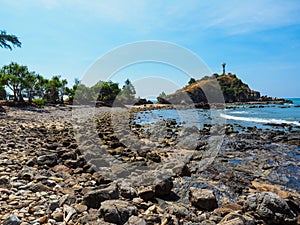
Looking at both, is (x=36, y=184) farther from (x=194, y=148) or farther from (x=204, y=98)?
(x=204, y=98)

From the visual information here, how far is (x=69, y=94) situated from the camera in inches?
2744

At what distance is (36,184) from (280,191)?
6713mm

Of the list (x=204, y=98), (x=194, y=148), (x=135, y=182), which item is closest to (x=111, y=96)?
(x=204, y=98)

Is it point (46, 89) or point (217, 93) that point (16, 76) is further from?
point (217, 93)

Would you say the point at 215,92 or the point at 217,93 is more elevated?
the point at 215,92

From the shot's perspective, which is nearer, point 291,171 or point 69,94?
point 291,171

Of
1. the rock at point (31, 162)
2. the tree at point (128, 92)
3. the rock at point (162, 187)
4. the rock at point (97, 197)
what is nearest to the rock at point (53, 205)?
the rock at point (97, 197)

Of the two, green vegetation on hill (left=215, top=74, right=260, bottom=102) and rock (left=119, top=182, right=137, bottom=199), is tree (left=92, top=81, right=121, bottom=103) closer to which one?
green vegetation on hill (left=215, top=74, right=260, bottom=102)

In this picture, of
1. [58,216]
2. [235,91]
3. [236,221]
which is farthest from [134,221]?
[235,91]

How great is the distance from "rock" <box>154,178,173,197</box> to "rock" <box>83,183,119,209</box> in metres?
1.35

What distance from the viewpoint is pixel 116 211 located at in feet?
13.1

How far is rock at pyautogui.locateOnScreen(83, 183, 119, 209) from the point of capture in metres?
4.48

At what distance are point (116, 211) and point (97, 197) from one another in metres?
0.71

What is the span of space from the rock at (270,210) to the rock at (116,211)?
2.65 meters
